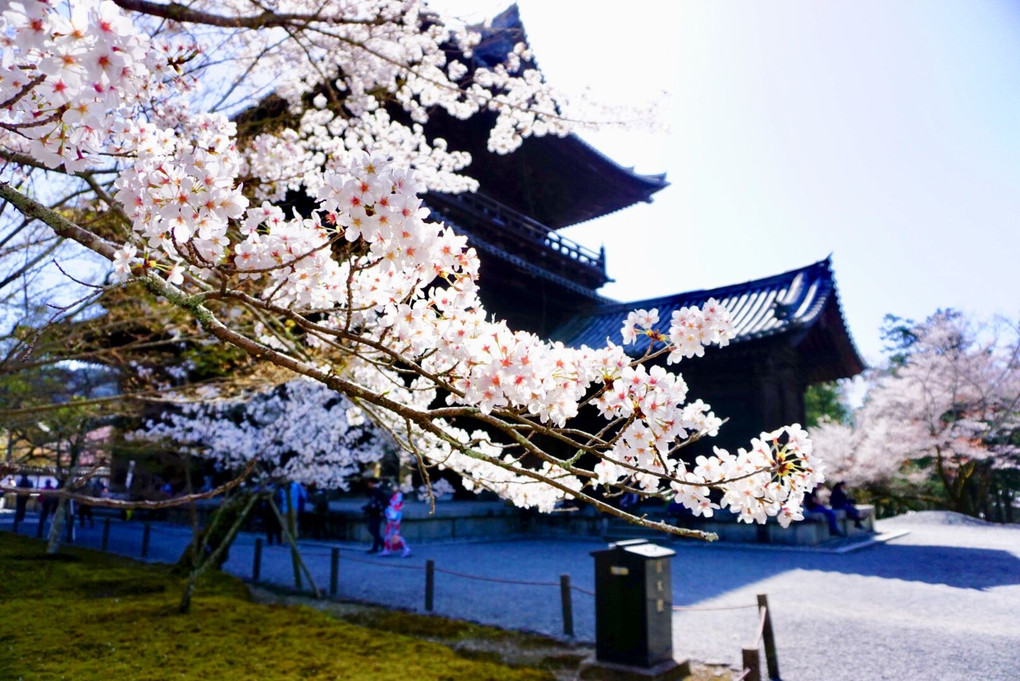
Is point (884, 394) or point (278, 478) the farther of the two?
point (884, 394)

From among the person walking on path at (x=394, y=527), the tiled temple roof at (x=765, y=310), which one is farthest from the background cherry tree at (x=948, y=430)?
the person walking on path at (x=394, y=527)

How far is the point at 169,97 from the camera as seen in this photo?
15.5 feet

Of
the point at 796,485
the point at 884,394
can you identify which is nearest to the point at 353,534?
the point at 796,485

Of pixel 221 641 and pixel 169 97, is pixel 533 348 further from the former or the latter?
pixel 221 641

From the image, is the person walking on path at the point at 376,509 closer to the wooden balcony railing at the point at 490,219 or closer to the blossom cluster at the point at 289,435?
the blossom cluster at the point at 289,435

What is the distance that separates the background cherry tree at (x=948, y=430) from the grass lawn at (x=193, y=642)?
67.1 feet

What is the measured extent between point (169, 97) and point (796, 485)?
5218mm

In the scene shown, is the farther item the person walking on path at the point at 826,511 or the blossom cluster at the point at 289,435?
the person walking on path at the point at 826,511

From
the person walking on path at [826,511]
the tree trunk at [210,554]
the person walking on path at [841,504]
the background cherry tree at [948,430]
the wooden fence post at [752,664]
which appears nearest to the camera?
the wooden fence post at [752,664]

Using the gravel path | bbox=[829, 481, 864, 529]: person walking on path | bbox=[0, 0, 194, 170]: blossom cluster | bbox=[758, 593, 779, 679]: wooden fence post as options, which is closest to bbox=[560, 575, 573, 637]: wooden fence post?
the gravel path

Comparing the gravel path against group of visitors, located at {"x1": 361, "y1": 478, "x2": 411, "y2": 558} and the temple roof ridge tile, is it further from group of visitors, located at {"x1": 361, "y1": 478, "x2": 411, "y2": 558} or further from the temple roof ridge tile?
the temple roof ridge tile

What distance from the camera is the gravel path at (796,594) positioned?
5.34 m

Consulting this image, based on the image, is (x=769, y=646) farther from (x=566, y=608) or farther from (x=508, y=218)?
(x=508, y=218)

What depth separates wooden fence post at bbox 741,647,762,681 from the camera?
3.58m
